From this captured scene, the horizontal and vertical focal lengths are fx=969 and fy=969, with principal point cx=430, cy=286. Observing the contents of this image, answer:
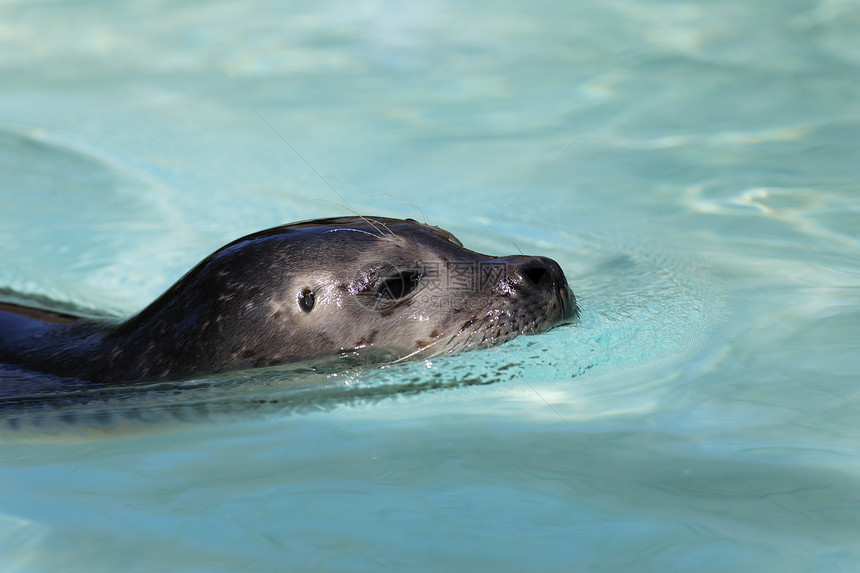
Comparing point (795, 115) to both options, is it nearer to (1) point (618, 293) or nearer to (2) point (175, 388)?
(1) point (618, 293)

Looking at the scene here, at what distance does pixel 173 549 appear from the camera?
7.27 feet

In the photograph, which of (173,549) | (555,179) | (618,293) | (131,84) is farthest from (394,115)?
(173,549)

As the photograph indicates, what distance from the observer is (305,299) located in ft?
12.1

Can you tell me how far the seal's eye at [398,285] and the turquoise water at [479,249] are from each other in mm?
368

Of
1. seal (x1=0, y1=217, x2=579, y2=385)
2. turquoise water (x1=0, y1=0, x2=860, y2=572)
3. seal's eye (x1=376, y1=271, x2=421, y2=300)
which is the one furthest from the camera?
seal's eye (x1=376, y1=271, x2=421, y2=300)

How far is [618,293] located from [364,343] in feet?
4.82

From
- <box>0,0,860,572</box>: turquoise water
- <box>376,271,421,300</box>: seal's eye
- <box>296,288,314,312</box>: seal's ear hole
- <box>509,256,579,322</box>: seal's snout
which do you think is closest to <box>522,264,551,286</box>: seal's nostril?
<box>509,256,579,322</box>: seal's snout

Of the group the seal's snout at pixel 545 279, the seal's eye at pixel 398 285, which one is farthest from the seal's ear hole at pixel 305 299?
the seal's snout at pixel 545 279

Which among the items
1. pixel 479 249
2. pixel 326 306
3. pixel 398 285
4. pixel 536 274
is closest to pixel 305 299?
pixel 326 306

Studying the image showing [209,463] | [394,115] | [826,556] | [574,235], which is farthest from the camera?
[394,115]

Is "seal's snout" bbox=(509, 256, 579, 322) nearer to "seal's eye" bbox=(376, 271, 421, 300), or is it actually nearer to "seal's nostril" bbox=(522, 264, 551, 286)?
"seal's nostril" bbox=(522, 264, 551, 286)

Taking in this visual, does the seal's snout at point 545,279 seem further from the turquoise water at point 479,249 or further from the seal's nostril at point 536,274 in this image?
the turquoise water at point 479,249

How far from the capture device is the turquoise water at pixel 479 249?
7.60 ft

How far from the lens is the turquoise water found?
232cm
